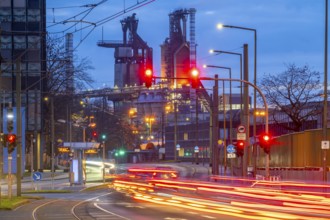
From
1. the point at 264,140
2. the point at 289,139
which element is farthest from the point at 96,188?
the point at 264,140

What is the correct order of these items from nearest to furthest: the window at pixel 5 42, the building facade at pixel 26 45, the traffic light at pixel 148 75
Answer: the traffic light at pixel 148 75, the building facade at pixel 26 45, the window at pixel 5 42

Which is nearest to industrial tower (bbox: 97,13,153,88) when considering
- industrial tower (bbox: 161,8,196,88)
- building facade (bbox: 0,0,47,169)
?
industrial tower (bbox: 161,8,196,88)

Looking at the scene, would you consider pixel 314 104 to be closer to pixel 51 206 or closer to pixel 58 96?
pixel 58 96

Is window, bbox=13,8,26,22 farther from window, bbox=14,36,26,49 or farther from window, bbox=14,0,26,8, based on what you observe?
window, bbox=14,36,26,49

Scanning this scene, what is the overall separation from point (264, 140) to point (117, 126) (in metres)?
78.8

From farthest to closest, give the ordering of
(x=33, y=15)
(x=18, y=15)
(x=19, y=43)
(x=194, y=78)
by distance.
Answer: (x=33, y=15)
(x=18, y=15)
(x=19, y=43)
(x=194, y=78)

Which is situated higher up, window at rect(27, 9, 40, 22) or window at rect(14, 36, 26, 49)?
window at rect(27, 9, 40, 22)

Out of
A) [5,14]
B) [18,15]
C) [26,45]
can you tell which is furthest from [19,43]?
[5,14]

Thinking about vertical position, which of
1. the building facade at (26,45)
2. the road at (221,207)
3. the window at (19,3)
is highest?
the window at (19,3)

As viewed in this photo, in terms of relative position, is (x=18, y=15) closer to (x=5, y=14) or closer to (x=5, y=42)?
(x=5, y=14)

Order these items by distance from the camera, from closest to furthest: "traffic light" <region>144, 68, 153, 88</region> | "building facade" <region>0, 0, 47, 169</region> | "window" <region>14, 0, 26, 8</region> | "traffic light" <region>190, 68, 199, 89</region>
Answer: "traffic light" <region>144, 68, 153, 88</region>, "traffic light" <region>190, 68, 199, 89</region>, "building facade" <region>0, 0, 47, 169</region>, "window" <region>14, 0, 26, 8</region>

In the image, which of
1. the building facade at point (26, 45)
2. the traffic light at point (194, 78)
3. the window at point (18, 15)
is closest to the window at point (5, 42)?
the building facade at point (26, 45)

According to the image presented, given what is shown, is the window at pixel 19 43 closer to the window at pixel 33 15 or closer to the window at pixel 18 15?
the window at pixel 18 15

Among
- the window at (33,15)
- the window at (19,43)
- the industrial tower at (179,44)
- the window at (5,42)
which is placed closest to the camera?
the window at (19,43)
